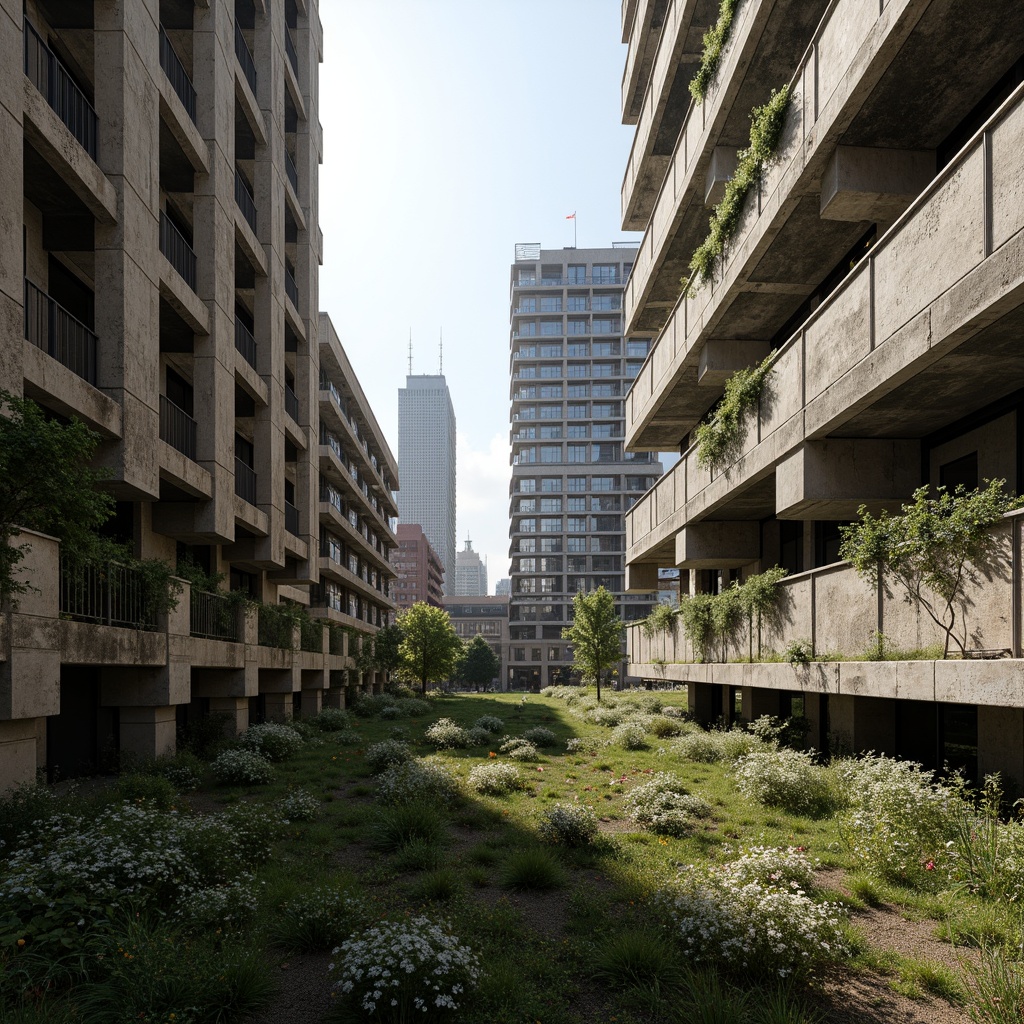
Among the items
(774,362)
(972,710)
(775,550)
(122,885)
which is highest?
(774,362)

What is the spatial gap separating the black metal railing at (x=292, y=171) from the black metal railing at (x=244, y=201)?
5.35 m

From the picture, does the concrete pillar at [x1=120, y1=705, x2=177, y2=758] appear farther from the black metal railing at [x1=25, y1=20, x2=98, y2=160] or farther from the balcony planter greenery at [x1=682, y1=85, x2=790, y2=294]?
the balcony planter greenery at [x1=682, y1=85, x2=790, y2=294]

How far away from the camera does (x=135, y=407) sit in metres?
14.1

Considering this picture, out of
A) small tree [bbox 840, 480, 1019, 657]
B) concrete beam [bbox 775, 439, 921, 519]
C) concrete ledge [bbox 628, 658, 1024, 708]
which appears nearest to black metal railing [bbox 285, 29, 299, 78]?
concrete beam [bbox 775, 439, 921, 519]

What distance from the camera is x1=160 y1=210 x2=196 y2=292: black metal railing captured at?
17062mm

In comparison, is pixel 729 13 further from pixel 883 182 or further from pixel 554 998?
pixel 554 998

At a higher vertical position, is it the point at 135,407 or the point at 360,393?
the point at 360,393

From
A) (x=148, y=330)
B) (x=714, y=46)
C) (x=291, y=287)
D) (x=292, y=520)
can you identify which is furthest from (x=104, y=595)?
(x=291, y=287)

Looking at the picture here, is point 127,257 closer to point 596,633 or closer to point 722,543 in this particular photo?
point 722,543

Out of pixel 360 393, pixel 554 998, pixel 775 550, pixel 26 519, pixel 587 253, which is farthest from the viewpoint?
pixel 587 253

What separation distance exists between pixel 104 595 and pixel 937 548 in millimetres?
12937

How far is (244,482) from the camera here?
2277 centimetres

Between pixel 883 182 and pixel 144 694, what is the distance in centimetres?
1598

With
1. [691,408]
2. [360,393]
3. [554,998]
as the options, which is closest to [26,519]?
[554,998]
